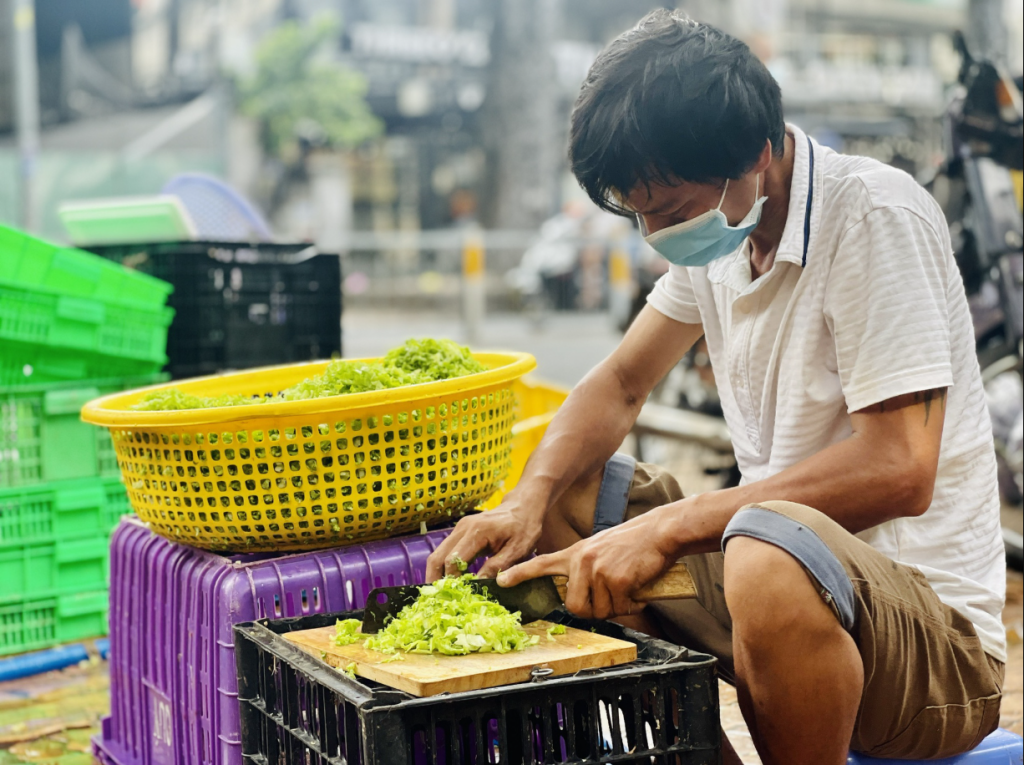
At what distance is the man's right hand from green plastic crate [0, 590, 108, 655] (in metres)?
1.97

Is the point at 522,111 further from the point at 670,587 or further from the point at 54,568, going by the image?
the point at 670,587

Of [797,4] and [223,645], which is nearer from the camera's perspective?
[223,645]

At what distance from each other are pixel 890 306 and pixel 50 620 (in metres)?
2.87

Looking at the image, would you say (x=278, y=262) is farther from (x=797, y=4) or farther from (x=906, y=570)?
(x=797, y=4)

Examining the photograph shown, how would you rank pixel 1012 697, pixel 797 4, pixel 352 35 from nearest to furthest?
pixel 1012 697 < pixel 352 35 < pixel 797 4

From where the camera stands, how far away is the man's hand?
191 cm

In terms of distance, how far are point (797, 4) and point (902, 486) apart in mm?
34053

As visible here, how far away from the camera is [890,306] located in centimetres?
192

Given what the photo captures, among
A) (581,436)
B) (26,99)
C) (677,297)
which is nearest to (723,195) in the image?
(677,297)

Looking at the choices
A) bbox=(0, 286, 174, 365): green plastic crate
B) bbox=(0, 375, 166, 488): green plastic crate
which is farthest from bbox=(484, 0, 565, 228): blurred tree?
bbox=(0, 375, 166, 488): green plastic crate

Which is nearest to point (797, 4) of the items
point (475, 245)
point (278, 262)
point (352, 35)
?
point (352, 35)

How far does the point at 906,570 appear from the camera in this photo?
1923mm

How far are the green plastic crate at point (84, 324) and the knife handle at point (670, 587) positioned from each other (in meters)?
2.23

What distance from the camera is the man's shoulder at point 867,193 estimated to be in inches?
78.2
